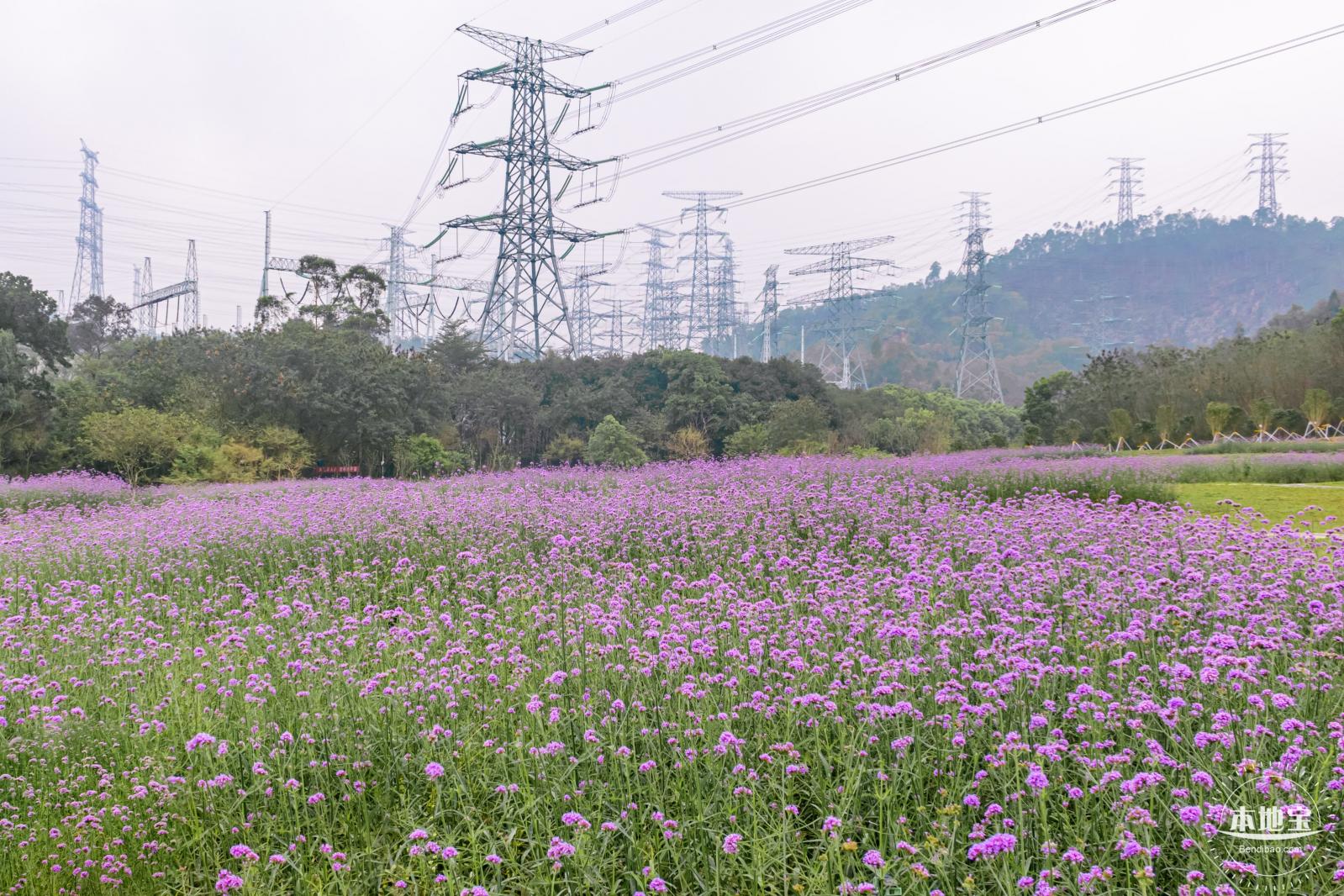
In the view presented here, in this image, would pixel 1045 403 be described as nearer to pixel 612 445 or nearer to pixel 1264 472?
pixel 612 445

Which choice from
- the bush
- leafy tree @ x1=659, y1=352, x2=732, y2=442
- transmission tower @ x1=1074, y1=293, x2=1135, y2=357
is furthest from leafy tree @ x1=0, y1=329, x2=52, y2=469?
transmission tower @ x1=1074, y1=293, x2=1135, y2=357

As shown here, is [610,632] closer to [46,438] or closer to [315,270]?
[46,438]

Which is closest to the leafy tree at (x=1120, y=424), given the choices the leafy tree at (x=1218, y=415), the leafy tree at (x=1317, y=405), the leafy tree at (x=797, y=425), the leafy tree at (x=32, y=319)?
the leafy tree at (x=1218, y=415)

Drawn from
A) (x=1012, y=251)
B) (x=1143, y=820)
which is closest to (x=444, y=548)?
(x=1143, y=820)

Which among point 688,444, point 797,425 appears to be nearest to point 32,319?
point 688,444

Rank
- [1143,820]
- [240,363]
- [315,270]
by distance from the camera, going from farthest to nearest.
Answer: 1. [315,270]
2. [240,363]
3. [1143,820]

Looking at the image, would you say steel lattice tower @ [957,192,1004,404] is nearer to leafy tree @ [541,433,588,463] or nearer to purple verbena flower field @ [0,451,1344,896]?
leafy tree @ [541,433,588,463]

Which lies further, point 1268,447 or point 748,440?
point 748,440

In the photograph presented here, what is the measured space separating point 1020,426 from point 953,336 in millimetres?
34557

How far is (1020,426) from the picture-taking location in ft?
163

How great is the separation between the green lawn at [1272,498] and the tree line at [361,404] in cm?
970

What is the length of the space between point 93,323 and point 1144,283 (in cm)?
10864

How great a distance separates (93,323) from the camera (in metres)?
54.2

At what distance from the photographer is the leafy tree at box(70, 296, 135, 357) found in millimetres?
53625
